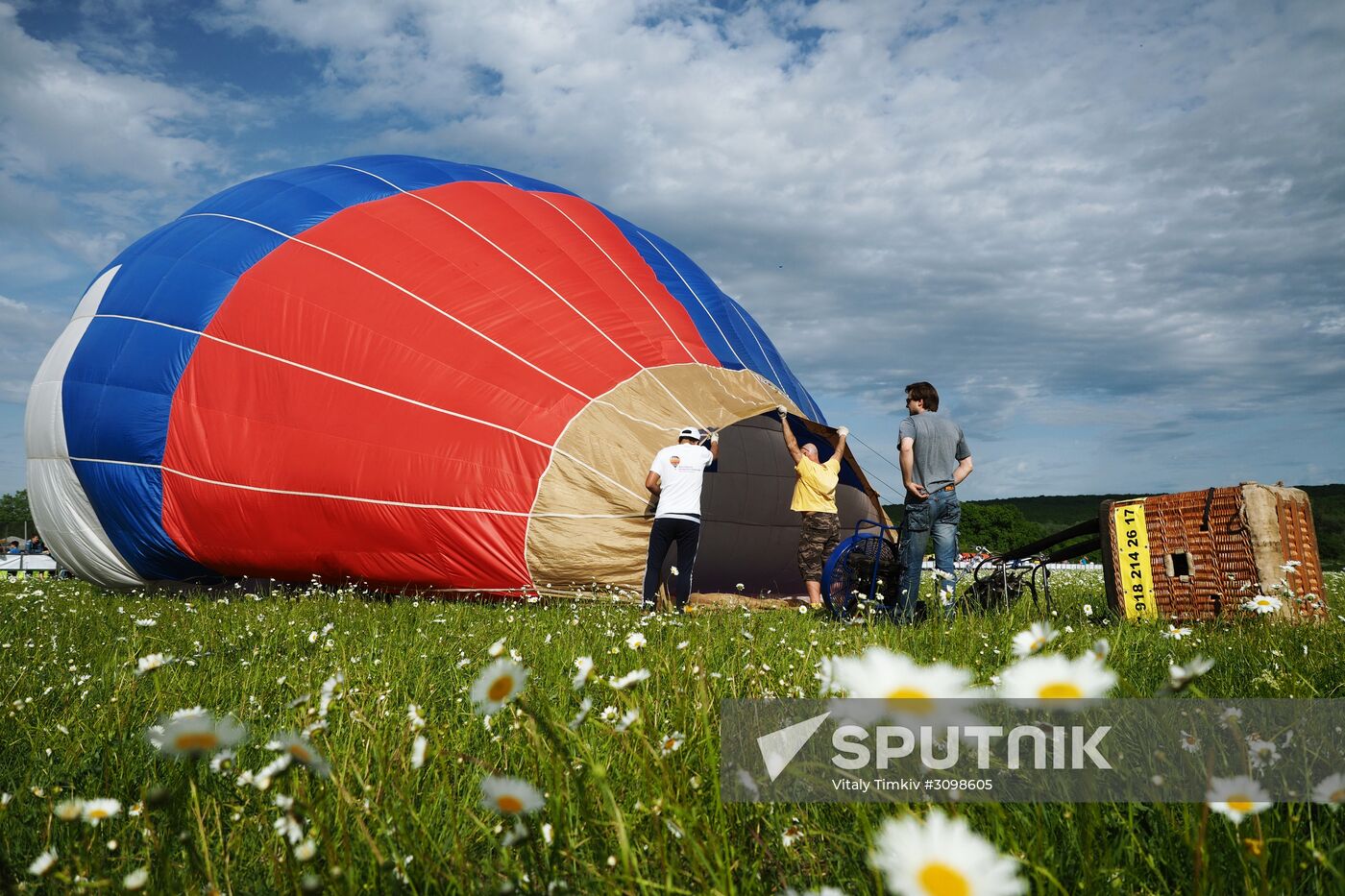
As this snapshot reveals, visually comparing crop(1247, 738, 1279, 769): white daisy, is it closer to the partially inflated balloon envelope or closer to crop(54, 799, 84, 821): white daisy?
A: crop(54, 799, 84, 821): white daisy

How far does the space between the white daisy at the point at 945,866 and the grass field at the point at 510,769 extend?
414 mm

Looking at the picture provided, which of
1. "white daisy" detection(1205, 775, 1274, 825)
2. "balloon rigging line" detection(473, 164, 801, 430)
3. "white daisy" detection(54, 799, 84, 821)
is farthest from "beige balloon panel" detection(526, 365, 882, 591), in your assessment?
"white daisy" detection(1205, 775, 1274, 825)

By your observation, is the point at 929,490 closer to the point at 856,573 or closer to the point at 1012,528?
the point at 856,573

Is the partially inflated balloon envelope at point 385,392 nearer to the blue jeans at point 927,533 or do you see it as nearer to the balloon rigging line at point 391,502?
the balloon rigging line at point 391,502

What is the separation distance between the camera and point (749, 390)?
330 inches

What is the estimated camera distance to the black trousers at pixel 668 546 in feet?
23.0

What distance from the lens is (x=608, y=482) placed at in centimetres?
726

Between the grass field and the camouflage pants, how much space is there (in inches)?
100

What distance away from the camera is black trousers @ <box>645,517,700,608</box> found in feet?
23.0

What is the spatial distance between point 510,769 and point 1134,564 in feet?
15.7

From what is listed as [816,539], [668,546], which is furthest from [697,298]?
[668,546]
